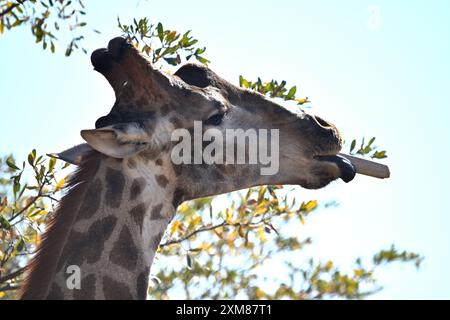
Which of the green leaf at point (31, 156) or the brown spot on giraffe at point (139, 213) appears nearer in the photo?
the brown spot on giraffe at point (139, 213)

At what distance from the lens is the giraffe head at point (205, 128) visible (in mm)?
6066

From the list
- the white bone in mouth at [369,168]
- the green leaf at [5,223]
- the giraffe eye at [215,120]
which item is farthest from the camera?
the white bone in mouth at [369,168]

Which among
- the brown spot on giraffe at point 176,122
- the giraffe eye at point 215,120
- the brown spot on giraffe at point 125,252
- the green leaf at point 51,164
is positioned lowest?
the brown spot on giraffe at point 125,252

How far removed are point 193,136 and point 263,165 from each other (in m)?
0.54

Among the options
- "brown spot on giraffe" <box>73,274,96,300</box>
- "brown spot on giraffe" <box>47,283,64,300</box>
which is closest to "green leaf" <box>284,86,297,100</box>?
"brown spot on giraffe" <box>73,274,96,300</box>

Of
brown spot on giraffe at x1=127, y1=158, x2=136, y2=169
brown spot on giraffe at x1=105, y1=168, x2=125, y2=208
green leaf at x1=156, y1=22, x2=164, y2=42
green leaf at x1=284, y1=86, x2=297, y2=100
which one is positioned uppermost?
green leaf at x1=156, y1=22, x2=164, y2=42

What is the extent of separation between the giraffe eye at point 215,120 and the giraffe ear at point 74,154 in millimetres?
749

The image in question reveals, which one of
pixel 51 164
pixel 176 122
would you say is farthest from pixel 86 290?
pixel 51 164

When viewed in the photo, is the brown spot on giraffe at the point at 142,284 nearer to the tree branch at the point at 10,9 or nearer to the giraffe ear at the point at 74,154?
the giraffe ear at the point at 74,154

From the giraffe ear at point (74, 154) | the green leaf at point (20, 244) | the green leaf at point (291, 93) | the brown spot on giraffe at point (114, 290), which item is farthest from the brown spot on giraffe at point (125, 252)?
the green leaf at point (291, 93)

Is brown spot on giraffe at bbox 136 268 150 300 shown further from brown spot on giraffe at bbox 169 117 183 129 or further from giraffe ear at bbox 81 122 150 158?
brown spot on giraffe at bbox 169 117 183 129

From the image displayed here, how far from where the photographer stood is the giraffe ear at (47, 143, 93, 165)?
20.0ft
